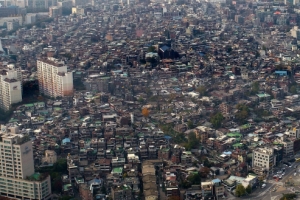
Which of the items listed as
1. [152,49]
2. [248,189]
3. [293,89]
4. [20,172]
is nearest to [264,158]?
[248,189]

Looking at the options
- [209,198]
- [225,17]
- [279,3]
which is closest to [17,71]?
[209,198]

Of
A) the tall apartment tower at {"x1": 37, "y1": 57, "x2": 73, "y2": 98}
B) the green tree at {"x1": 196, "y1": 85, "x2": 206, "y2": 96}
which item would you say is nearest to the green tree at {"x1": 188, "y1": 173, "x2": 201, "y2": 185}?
the green tree at {"x1": 196, "y1": 85, "x2": 206, "y2": 96}

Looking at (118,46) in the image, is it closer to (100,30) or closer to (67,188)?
(100,30)

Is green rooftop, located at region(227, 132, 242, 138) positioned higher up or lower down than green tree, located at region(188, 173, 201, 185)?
higher up

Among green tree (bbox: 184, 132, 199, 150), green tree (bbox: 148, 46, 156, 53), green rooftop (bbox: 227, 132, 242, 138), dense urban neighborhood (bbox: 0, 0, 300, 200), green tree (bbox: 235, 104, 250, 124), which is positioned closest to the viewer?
dense urban neighborhood (bbox: 0, 0, 300, 200)

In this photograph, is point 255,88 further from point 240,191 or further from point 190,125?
point 240,191

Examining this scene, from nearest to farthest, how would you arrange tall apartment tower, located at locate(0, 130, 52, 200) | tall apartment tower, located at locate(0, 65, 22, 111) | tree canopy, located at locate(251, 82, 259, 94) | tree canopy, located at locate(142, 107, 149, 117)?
tall apartment tower, located at locate(0, 130, 52, 200) → tree canopy, located at locate(142, 107, 149, 117) → tall apartment tower, located at locate(0, 65, 22, 111) → tree canopy, located at locate(251, 82, 259, 94)

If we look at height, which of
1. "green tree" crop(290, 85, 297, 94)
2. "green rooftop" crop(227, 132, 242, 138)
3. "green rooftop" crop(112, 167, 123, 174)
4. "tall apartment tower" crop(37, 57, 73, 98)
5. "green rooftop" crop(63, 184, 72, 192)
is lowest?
"green rooftop" crop(63, 184, 72, 192)

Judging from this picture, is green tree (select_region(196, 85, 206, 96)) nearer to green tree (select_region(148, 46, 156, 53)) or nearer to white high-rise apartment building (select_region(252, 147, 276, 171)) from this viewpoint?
white high-rise apartment building (select_region(252, 147, 276, 171))
